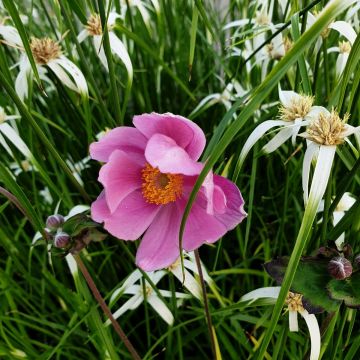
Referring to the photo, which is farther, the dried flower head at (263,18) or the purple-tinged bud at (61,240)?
the dried flower head at (263,18)

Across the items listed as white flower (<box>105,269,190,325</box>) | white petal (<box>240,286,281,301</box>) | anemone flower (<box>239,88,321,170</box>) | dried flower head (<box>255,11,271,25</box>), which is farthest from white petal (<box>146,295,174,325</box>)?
dried flower head (<box>255,11,271,25</box>)

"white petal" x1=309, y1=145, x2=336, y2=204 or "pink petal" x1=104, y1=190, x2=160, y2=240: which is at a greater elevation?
"white petal" x1=309, y1=145, x2=336, y2=204

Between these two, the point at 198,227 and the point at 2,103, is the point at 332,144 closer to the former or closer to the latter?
the point at 198,227

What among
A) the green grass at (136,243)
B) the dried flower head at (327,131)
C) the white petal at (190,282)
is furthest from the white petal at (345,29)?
the white petal at (190,282)

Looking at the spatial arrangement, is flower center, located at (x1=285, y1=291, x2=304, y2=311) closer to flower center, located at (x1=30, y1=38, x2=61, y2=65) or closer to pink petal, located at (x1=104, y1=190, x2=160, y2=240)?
pink petal, located at (x1=104, y1=190, x2=160, y2=240)

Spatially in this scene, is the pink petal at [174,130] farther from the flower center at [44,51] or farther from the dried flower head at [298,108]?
the flower center at [44,51]

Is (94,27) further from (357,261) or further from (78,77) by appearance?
(357,261)
